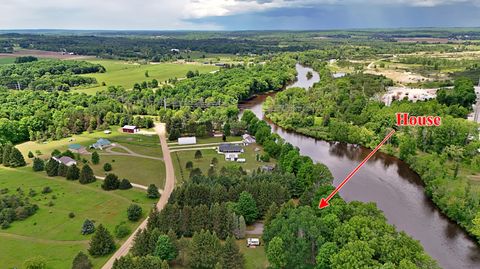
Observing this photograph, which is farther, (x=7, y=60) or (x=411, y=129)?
(x=7, y=60)

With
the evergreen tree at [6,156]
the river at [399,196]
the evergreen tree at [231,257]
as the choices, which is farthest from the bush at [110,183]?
the river at [399,196]

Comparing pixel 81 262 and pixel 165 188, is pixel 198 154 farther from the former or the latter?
pixel 81 262

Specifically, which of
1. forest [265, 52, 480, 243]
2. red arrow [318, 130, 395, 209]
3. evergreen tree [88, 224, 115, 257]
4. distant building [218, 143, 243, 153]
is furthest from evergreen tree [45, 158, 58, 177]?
forest [265, 52, 480, 243]

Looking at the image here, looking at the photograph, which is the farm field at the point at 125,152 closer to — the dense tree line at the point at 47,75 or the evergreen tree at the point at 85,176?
the evergreen tree at the point at 85,176

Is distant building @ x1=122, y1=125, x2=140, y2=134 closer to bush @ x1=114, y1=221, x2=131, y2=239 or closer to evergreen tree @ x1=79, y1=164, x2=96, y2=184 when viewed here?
evergreen tree @ x1=79, y1=164, x2=96, y2=184

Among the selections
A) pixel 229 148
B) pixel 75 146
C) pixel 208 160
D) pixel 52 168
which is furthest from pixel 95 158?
pixel 229 148

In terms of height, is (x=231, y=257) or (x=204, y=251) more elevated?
(x=204, y=251)

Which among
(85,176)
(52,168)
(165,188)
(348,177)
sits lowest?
(348,177)
